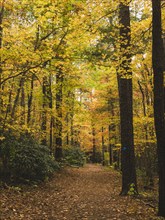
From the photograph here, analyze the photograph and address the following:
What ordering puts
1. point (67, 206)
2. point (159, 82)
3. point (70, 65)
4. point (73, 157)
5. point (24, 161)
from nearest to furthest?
point (159, 82) < point (67, 206) < point (70, 65) < point (24, 161) < point (73, 157)

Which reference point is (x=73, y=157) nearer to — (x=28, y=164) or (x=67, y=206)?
(x=28, y=164)

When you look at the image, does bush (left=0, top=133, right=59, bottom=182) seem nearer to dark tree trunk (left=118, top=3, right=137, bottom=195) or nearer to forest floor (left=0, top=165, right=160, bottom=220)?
forest floor (left=0, top=165, right=160, bottom=220)

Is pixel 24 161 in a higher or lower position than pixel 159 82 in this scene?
lower

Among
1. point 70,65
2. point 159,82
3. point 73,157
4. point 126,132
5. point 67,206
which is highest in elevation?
point 70,65

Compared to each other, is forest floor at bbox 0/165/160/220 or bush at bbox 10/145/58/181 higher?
bush at bbox 10/145/58/181

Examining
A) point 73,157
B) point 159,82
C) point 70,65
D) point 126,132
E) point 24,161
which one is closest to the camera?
point 159,82

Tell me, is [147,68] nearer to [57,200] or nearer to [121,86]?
[121,86]

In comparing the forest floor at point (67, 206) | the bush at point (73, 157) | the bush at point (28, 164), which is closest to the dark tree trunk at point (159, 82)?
the forest floor at point (67, 206)

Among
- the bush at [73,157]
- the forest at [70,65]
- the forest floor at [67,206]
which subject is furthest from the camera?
the bush at [73,157]

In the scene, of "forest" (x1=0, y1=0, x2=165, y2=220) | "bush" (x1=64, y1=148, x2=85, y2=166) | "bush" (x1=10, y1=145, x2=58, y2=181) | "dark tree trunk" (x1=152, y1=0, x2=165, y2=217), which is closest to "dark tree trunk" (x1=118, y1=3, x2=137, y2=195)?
"forest" (x1=0, y1=0, x2=165, y2=220)

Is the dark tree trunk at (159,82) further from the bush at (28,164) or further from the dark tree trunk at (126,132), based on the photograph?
the bush at (28,164)

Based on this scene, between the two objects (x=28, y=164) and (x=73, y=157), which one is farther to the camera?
(x=73, y=157)

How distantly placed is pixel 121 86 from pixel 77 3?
3626 millimetres

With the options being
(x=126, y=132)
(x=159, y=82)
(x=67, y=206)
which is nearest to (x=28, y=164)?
(x=67, y=206)
